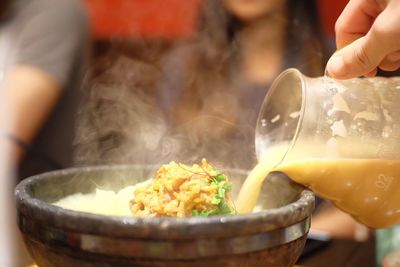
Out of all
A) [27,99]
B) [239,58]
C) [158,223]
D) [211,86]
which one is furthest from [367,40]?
[211,86]

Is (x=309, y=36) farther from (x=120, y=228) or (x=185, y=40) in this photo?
(x=120, y=228)

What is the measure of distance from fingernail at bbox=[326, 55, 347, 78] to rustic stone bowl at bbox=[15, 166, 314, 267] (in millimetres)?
333

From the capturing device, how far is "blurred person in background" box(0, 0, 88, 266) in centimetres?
247

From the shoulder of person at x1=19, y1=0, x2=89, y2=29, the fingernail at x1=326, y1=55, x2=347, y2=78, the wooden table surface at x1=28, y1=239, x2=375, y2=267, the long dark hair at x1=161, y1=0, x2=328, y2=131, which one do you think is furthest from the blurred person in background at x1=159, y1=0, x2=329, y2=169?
the fingernail at x1=326, y1=55, x2=347, y2=78

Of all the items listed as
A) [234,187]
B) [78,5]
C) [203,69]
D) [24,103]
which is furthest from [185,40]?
[234,187]

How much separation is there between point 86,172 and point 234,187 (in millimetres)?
366

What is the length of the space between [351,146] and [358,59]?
0.66ft

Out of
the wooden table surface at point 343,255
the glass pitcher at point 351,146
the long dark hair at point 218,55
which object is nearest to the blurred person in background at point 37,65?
the long dark hair at point 218,55

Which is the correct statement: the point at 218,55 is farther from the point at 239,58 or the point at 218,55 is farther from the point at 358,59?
the point at 358,59

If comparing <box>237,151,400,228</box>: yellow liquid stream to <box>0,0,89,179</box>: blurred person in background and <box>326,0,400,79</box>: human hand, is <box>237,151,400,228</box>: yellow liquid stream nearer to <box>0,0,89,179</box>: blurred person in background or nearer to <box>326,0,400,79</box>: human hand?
<box>326,0,400,79</box>: human hand

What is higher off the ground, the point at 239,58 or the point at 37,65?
the point at 37,65

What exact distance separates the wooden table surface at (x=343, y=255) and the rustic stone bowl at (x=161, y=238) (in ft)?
2.06

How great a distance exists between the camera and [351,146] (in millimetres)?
1201

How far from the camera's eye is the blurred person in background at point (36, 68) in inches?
97.3
